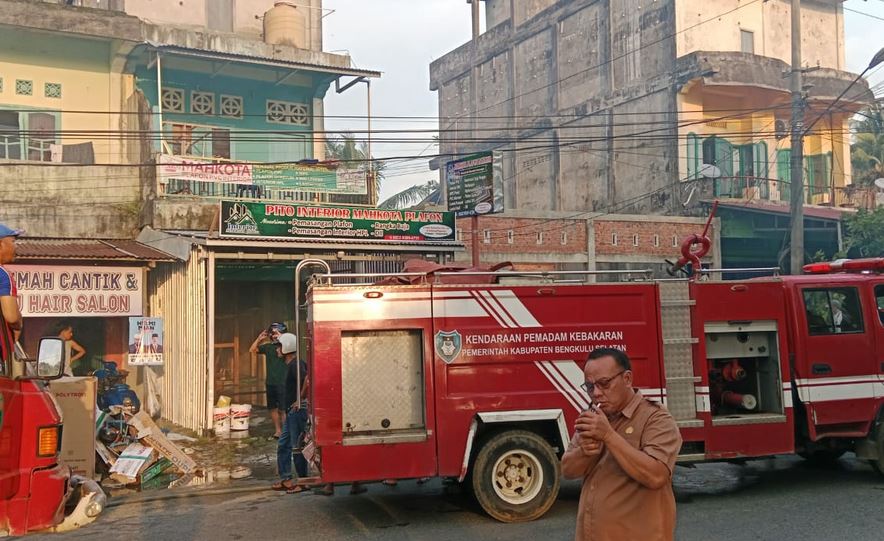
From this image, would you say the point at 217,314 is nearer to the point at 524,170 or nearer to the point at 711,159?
the point at 711,159

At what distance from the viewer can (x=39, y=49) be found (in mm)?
16609

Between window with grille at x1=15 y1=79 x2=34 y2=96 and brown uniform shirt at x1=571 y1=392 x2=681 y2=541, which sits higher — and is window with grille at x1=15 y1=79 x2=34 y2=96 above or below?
above

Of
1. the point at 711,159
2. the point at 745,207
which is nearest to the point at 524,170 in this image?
the point at 711,159

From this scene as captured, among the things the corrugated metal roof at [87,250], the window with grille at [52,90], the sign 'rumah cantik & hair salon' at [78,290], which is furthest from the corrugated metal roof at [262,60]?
the sign 'rumah cantik & hair salon' at [78,290]

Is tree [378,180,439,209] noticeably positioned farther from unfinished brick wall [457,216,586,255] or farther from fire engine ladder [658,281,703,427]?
fire engine ladder [658,281,703,427]

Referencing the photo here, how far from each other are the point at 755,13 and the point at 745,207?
10688 millimetres

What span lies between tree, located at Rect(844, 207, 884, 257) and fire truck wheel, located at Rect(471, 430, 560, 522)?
1771 cm

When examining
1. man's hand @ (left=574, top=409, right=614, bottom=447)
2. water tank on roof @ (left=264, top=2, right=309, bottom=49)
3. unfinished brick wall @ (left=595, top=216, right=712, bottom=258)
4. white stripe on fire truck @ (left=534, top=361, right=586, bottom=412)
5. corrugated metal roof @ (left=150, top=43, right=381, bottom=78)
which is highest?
water tank on roof @ (left=264, top=2, right=309, bottom=49)

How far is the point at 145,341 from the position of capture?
43.3ft

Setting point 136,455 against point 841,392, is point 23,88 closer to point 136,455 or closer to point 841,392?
point 136,455

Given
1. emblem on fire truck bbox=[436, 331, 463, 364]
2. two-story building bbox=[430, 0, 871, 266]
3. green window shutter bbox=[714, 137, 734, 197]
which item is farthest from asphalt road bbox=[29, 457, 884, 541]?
green window shutter bbox=[714, 137, 734, 197]

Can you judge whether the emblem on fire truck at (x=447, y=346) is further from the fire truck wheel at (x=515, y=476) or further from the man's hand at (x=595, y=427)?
the man's hand at (x=595, y=427)

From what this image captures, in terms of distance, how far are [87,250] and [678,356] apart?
9.92 m

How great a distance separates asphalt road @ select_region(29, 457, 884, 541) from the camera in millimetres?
7055
